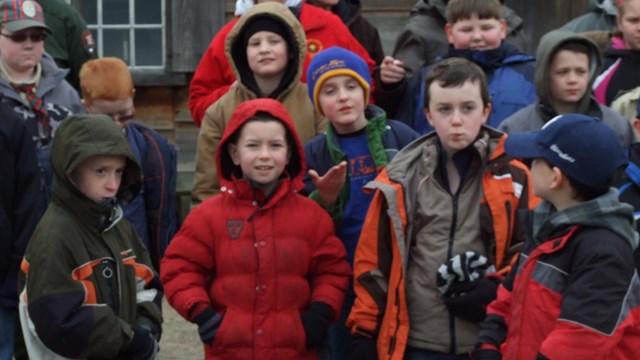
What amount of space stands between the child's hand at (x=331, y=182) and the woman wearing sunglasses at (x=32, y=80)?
1.51 metres

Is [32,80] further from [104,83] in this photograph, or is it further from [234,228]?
[234,228]

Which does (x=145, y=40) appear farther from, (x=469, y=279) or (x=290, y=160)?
(x=469, y=279)

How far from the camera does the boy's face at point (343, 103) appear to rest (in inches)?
194

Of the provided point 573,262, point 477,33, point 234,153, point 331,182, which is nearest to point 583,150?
point 573,262

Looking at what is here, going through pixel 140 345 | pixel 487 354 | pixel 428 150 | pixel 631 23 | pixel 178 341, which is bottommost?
pixel 178 341

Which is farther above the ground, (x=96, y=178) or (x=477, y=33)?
(x=477, y=33)

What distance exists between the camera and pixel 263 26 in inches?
216

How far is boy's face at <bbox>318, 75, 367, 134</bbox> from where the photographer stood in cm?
492

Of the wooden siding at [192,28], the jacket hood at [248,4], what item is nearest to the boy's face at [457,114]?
the jacket hood at [248,4]

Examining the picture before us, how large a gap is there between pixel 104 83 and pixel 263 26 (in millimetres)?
957

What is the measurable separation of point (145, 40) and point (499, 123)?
14.8 feet

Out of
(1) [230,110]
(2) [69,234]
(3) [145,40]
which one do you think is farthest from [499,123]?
(3) [145,40]

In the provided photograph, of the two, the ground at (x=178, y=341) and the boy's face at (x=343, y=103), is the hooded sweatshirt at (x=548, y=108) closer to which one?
the boy's face at (x=343, y=103)

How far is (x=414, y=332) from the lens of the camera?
4.46 metres
